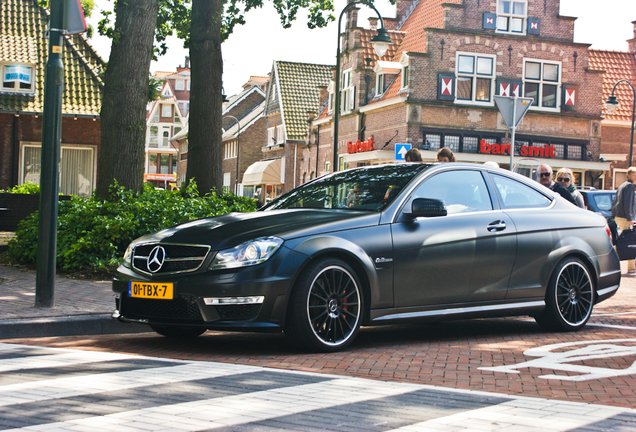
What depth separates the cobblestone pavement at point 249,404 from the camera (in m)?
3.77

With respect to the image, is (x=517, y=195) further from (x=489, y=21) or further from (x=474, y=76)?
(x=489, y=21)

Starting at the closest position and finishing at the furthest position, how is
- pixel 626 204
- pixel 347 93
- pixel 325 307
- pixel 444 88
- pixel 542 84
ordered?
pixel 325 307 < pixel 626 204 < pixel 444 88 < pixel 542 84 < pixel 347 93

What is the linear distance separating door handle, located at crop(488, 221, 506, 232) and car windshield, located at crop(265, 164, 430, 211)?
2.51ft

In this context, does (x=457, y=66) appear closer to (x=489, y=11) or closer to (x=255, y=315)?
(x=489, y=11)

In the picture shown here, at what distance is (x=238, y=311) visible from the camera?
589 centimetres

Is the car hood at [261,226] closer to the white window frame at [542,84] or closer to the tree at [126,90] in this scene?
the tree at [126,90]

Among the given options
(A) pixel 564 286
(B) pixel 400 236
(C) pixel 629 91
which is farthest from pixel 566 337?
(C) pixel 629 91

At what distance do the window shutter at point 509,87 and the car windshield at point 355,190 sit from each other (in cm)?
2838

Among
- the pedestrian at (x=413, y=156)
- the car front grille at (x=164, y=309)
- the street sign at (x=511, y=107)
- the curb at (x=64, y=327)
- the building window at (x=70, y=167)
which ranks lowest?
the curb at (x=64, y=327)

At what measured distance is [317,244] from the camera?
237 inches

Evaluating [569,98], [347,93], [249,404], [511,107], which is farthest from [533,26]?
[249,404]

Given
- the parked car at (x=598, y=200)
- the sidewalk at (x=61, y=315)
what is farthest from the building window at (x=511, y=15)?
the sidewalk at (x=61, y=315)

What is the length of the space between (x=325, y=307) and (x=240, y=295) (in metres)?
0.66

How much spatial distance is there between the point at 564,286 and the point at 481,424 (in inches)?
164
